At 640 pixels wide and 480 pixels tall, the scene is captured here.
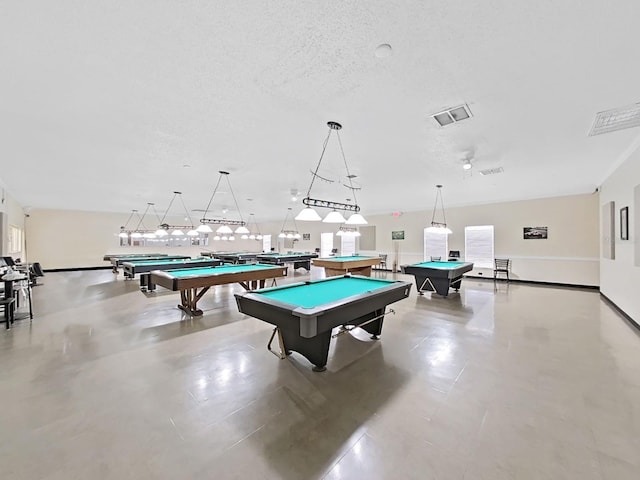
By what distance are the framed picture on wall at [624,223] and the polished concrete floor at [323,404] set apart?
1.53m

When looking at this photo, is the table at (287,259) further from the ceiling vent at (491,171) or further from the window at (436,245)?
the ceiling vent at (491,171)

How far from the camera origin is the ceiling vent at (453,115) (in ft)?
9.09

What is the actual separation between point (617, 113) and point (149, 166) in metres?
6.71

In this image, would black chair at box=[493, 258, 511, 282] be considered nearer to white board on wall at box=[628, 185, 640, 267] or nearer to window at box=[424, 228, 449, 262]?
window at box=[424, 228, 449, 262]

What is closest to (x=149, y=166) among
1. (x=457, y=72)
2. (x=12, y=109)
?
(x=12, y=109)

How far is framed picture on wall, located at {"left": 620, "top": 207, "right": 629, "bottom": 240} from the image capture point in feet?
14.2

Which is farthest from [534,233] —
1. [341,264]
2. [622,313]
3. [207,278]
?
[207,278]

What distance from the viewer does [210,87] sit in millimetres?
2432

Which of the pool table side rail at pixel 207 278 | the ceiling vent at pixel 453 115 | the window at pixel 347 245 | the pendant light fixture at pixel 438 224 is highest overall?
the ceiling vent at pixel 453 115

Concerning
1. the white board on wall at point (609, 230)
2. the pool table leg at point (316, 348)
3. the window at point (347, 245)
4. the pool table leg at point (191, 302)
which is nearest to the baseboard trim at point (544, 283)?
the white board on wall at point (609, 230)

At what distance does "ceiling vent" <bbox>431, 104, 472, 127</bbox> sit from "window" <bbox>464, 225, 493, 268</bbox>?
7.12 m

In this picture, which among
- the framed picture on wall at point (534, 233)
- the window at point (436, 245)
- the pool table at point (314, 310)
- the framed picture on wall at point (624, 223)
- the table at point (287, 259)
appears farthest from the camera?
the window at point (436, 245)

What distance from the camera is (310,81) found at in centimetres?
229

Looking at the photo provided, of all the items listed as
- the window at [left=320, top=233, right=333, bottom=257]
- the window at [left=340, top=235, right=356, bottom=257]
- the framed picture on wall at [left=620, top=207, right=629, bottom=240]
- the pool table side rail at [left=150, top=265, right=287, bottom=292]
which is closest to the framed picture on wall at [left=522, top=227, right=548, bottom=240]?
the framed picture on wall at [left=620, top=207, right=629, bottom=240]
